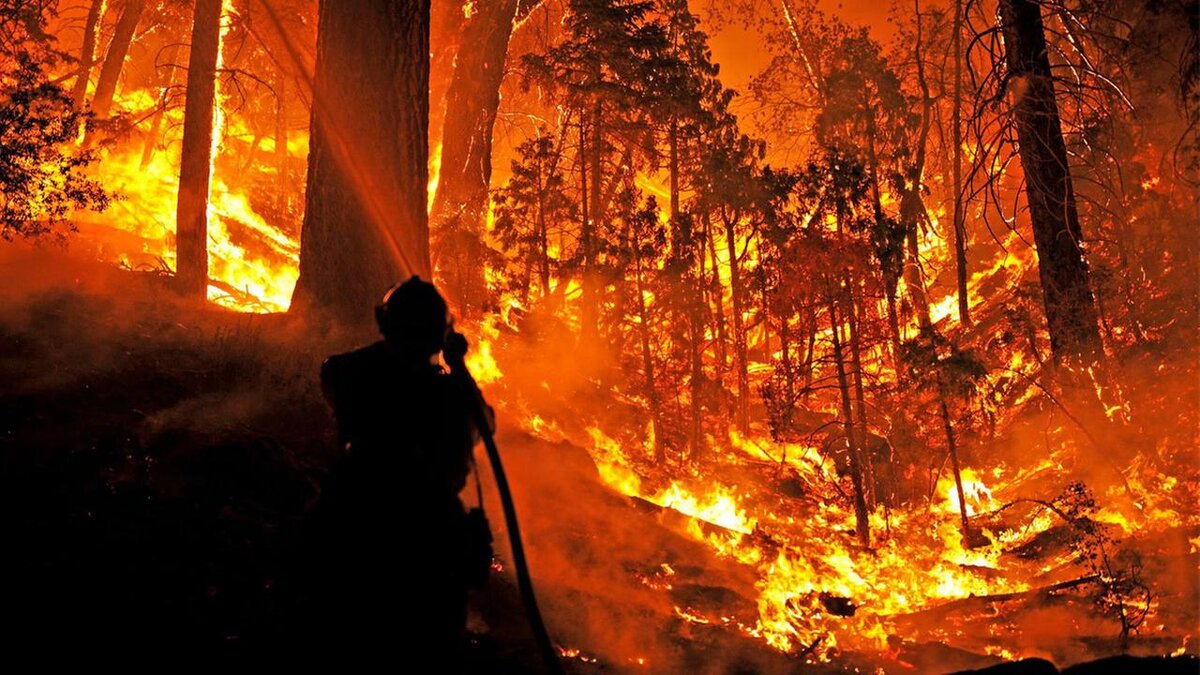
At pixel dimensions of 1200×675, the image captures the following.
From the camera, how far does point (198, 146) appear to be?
1202 cm

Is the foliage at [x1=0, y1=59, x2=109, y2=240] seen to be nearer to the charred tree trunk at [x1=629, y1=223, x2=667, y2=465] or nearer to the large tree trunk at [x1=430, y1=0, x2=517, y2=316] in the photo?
the large tree trunk at [x1=430, y1=0, x2=517, y2=316]

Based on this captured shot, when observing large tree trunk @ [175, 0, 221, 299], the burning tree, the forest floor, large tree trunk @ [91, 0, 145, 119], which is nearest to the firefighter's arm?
the forest floor

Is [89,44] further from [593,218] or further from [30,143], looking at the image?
[593,218]

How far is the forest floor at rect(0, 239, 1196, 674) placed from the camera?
420cm

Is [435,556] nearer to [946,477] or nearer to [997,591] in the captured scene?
[997,591]

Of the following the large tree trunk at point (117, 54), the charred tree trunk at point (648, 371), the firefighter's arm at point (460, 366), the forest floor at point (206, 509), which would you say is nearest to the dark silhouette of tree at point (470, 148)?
the charred tree trunk at point (648, 371)

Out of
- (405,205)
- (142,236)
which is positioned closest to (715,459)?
(405,205)

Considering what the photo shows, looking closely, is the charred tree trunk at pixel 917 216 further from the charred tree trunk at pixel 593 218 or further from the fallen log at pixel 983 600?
the charred tree trunk at pixel 593 218

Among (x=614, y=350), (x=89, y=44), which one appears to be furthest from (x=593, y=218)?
(x=89, y=44)

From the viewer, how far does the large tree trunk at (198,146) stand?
11.5 m

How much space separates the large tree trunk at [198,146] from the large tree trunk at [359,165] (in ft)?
13.6

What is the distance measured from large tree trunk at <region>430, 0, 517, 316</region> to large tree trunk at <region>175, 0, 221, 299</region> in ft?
22.3

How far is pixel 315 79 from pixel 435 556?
739cm

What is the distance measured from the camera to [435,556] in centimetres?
293
